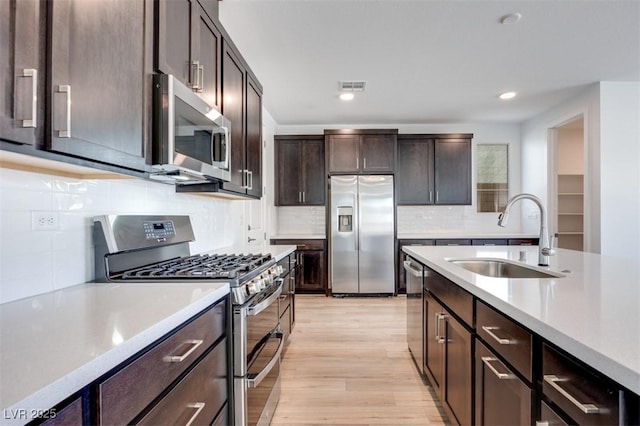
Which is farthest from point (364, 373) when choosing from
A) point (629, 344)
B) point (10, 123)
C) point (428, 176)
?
point (428, 176)

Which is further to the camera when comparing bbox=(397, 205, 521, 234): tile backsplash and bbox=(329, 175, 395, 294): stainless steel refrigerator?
bbox=(397, 205, 521, 234): tile backsplash

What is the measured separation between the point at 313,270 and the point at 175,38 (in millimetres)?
3769

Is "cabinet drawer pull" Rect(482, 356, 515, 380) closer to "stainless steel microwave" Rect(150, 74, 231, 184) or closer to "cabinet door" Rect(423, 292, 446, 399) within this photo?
"cabinet door" Rect(423, 292, 446, 399)

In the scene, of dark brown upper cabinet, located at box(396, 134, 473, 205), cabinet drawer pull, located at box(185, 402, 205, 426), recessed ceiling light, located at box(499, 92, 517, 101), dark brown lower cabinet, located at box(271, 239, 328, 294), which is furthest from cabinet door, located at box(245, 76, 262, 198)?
recessed ceiling light, located at box(499, 92, 517, 101)

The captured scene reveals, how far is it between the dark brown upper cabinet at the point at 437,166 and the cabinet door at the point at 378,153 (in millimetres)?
272

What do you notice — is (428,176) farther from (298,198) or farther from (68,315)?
(68,315)

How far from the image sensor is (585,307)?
1.01 metres

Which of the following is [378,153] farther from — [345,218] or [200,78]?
[200,78]

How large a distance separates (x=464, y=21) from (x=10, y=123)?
9.05ft

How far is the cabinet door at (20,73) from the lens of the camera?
0.75 metres

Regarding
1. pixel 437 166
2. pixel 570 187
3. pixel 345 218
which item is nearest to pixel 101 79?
pixel 345 218

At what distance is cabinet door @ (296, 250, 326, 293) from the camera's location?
4844 millimetres

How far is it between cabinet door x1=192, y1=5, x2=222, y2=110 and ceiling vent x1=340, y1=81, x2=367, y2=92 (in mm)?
1918

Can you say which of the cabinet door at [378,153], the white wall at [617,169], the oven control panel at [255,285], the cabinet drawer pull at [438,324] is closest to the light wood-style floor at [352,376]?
the cabinet drawer pull at [438,324]
